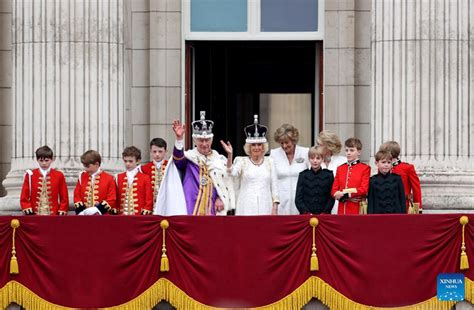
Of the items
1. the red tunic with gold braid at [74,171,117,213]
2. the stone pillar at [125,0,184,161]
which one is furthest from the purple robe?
the stone pillar at [125,0,184,161]

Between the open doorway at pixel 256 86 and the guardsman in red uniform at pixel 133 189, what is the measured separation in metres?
4.83

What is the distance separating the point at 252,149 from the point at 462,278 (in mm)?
3605

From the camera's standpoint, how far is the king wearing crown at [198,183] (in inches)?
910

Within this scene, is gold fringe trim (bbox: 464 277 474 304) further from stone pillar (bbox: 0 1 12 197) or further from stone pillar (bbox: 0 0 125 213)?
stone pillar (bbox: 0 1 12 197)

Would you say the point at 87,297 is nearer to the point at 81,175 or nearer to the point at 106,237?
the point at 106,237

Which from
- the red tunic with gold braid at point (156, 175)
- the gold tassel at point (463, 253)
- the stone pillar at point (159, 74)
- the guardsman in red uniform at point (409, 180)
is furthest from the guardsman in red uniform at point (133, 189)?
the gold tassel at point (463, 253)

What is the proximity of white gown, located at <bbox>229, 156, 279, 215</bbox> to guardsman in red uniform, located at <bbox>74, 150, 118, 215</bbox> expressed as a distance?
5.86ft

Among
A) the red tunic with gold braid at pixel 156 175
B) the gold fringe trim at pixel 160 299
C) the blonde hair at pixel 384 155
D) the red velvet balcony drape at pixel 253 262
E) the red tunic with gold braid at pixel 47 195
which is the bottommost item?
the gold fringe trim at pixel 160 299

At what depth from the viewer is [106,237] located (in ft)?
71.4

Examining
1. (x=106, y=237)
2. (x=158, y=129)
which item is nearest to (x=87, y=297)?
(x=106, y=237)

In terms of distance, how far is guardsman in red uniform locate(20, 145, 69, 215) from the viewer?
80.3 feet

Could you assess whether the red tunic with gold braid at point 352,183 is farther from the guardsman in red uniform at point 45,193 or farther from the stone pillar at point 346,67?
the stone pillar at point 346,67

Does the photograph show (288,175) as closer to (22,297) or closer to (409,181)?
(409,181)

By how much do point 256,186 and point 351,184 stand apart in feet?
4.49
